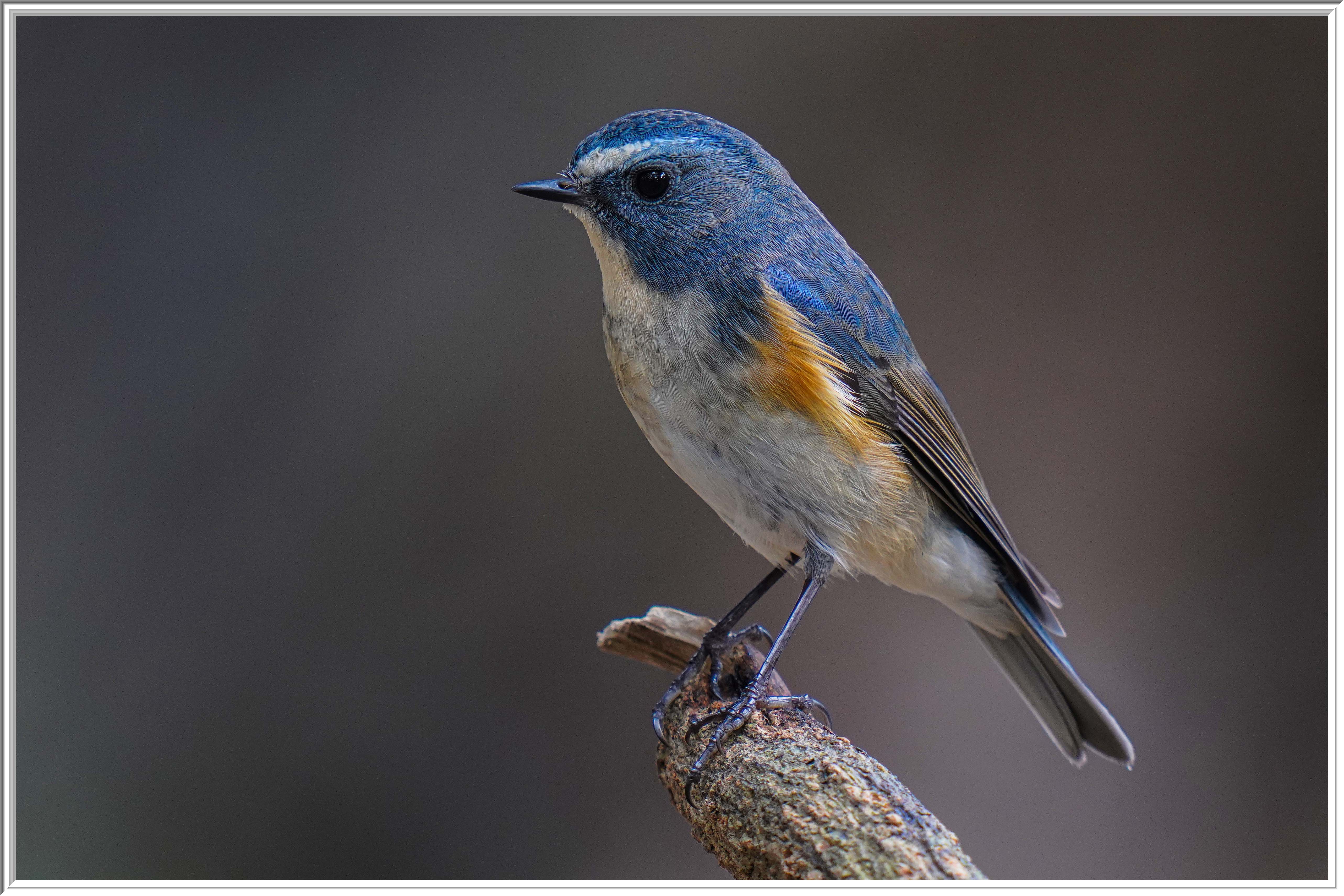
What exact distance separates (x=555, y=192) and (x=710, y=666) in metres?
1.16

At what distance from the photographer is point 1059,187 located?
3.58m

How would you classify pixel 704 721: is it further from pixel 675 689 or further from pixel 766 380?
pixel 766 380

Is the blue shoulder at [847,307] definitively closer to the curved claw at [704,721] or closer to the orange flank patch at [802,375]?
the orange flank patch at [802,375]

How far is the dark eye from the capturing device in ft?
7.28

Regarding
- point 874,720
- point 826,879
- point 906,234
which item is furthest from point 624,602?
point 826,879

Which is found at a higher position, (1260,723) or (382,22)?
(382,22)

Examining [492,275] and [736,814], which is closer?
[736,814]

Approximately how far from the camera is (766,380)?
2.07 m

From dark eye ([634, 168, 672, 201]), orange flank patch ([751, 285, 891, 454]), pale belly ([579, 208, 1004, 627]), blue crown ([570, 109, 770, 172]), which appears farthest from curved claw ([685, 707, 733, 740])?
blue crown ([570, 109, 770, 172])

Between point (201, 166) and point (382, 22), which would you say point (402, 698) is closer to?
point (201, 166)

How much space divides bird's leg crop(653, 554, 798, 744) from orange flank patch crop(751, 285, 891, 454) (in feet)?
1.37

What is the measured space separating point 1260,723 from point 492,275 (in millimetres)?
3272

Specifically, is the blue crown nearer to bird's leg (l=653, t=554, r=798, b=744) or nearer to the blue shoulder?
the blue shoulder
